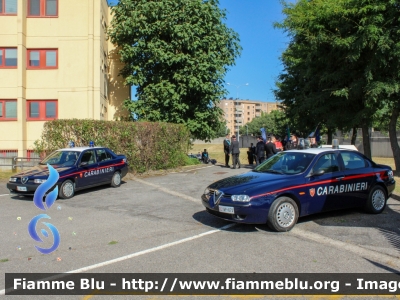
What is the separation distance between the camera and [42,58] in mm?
21719

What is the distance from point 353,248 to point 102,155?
9.34 meters

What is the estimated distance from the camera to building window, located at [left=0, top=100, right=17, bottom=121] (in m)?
21.0

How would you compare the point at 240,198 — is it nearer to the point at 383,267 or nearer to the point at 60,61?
the point at 383,267

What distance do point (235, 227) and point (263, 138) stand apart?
1062 cm

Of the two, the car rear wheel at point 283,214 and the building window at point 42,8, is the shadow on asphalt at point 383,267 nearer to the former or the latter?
the car rear wheel at point 283,214

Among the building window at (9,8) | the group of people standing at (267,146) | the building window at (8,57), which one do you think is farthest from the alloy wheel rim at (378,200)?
the building window at (9,8)

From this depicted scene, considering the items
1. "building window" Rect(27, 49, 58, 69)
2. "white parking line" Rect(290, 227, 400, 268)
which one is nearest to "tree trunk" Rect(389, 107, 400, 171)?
"white parking line" Rect(290, 227, 400, 268)

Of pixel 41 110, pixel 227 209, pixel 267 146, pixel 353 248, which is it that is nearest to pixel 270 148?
pixel 267 146

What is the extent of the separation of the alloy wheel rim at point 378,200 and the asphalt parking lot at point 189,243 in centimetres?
21

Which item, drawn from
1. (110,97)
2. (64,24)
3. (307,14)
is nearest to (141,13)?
(64,24)

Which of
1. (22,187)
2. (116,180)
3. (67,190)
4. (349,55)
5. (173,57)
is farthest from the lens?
(173,57)

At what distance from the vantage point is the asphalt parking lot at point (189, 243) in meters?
5.14

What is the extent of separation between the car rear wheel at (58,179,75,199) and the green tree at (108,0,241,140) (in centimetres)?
1080

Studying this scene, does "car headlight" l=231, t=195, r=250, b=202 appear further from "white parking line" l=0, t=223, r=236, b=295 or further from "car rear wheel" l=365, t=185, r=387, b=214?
"car rear wheel" l=365, t=185, r=387, b=214
